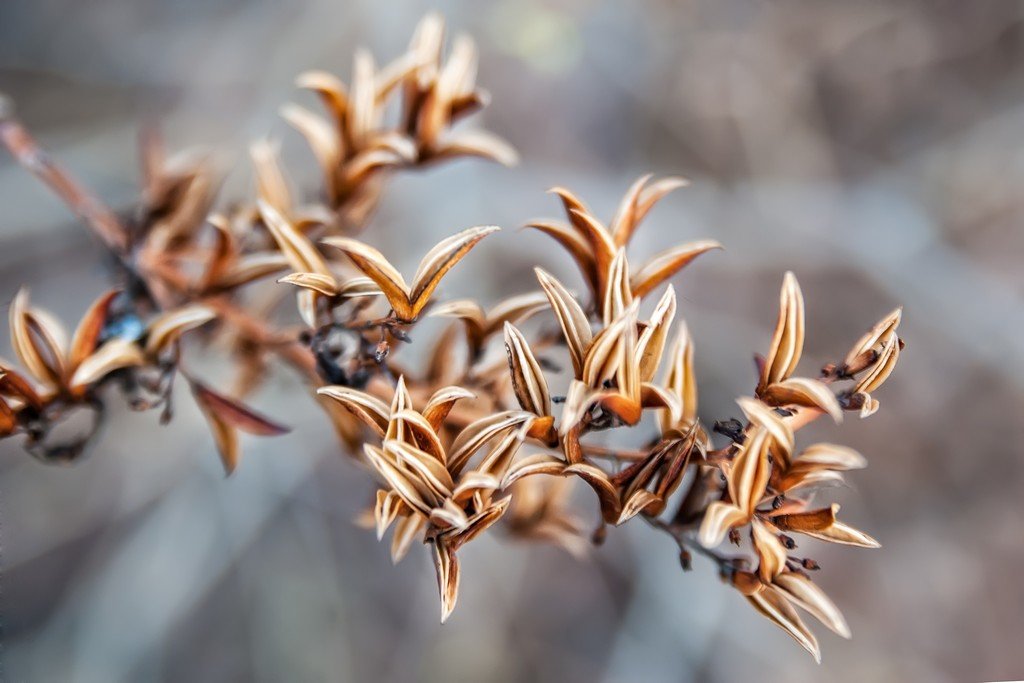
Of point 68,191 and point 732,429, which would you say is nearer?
point 732,429

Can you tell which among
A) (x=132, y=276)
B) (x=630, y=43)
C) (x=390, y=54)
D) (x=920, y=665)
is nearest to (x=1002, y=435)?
(x=920, y=665)

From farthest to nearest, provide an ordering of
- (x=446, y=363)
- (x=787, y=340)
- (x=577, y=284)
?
1. (x=577, y=284)
2. (x=446, y=363)
3. (x=787, y=340)

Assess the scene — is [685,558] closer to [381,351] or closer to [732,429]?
[732,429]

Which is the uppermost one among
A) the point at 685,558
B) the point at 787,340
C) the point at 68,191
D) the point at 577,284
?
the point at 68,191

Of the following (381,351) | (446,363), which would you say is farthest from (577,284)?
(381,351)

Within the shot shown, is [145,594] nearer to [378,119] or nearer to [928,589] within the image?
[378,119]

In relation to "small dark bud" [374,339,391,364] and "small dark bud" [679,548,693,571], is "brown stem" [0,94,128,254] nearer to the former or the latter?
"small dark bud" [374,339,391,364]

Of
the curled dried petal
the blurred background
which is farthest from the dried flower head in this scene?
the blurred background

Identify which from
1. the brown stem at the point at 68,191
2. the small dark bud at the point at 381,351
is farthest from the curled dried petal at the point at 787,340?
the brown stem at the point at 68,191

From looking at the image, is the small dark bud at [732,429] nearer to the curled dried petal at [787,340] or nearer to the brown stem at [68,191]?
the curled dried petal at [787,340]
